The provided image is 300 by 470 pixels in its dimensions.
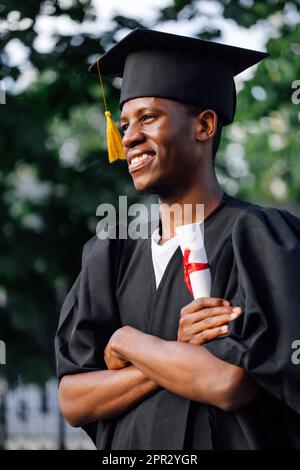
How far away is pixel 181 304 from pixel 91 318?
35 cm

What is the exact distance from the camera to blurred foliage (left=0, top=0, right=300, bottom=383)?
7.10 meters

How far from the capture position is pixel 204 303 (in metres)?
2.78

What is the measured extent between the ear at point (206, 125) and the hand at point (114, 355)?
2.48 ft

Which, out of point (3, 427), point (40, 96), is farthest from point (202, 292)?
point (3, 427)

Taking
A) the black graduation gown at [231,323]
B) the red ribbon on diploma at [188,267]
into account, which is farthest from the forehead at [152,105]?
the red ribbon on diploma at [188,267]

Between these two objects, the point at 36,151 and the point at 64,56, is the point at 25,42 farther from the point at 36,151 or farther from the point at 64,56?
the point at 36,151

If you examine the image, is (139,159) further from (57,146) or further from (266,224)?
(57,146)

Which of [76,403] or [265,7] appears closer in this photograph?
[76,403]

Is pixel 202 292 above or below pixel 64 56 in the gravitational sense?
below

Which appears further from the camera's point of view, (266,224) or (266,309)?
(266,224)

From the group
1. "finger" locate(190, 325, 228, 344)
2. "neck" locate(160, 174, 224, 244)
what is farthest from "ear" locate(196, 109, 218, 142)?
"finger" locate(190, 325, 228, 344)

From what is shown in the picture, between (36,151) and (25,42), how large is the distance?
1.34 m

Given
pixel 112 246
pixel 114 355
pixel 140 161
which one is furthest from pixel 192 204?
pixel 114 355
